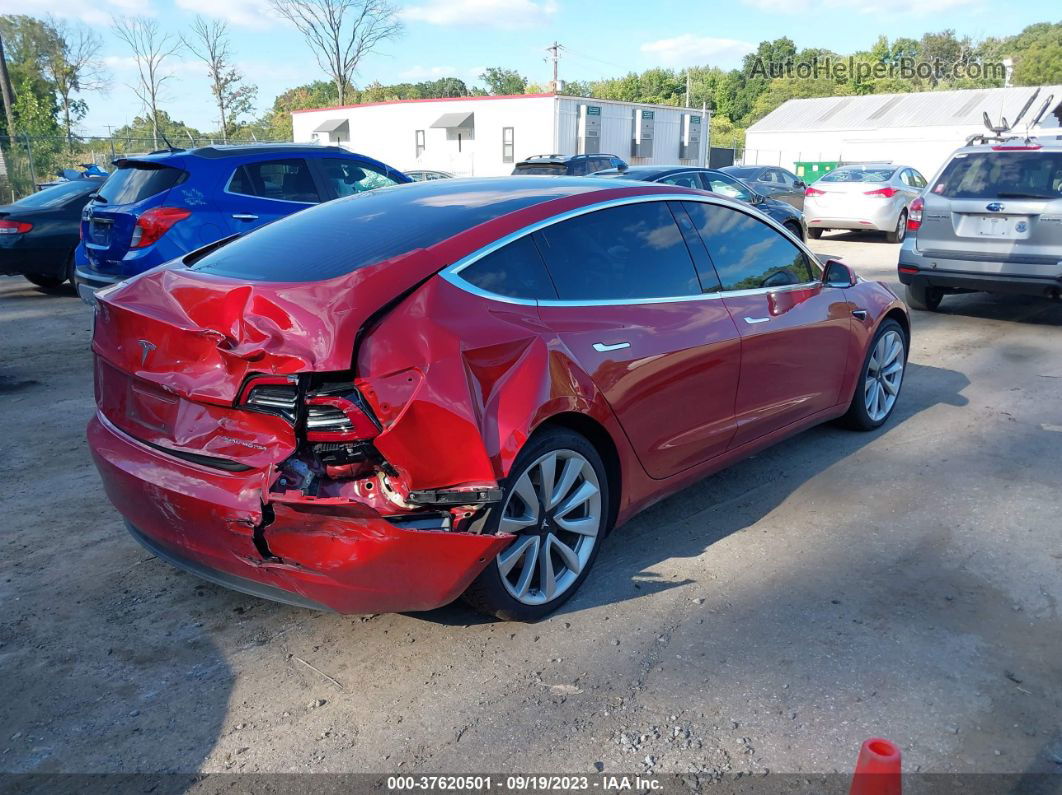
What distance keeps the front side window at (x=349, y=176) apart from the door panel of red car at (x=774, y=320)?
16.4 ft

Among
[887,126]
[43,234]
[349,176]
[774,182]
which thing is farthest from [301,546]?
[887,126]

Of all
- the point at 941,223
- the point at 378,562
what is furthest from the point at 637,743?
the point at 941,223

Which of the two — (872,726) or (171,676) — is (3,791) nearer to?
(171,676)

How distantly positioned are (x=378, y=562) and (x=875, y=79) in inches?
3519

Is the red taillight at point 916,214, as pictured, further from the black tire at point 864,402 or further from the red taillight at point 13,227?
the red taillight at point 13,227

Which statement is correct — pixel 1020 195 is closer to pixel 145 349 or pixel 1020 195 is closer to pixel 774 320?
pixel 774 320

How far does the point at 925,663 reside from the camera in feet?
10.2

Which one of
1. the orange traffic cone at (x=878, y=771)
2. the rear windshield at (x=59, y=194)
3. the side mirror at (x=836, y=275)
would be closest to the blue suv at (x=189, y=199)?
the rear windshield at (x=59, y=194)

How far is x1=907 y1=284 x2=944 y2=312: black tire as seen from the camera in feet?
32.5

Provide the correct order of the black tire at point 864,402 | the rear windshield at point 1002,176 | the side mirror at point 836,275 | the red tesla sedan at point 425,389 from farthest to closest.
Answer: the rear windshield at point 1002,176 → the black tire at point 864,402 → the side mirror at point 836,275 → the red tesla sedan at point 425,389

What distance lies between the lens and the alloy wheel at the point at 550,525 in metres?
3.17

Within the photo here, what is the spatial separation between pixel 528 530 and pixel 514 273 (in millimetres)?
984

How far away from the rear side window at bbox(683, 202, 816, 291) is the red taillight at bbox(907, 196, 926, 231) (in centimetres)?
494

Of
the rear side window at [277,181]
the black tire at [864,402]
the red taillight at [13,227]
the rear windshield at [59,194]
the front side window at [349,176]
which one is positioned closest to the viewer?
the black tire at [864,402]
